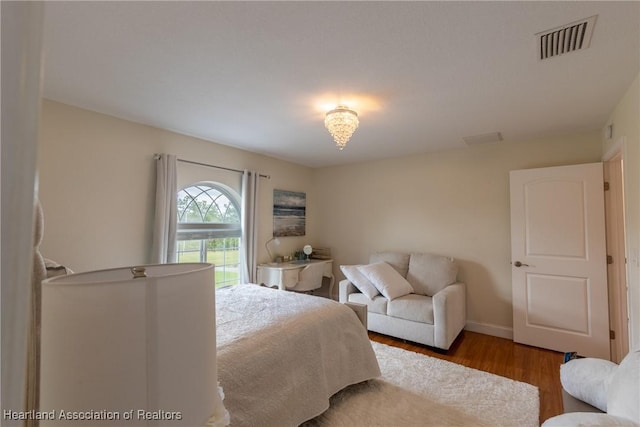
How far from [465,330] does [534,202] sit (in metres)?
1.72

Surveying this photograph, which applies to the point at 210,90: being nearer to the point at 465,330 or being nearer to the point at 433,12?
the point at 433,12

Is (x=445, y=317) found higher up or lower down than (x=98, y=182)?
lower down

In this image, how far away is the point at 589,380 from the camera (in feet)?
4.48

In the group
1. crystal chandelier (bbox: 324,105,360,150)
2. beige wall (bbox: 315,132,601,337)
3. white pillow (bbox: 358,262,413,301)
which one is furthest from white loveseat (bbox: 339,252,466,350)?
crystal chandelier (bbox: 324,105,360,150)

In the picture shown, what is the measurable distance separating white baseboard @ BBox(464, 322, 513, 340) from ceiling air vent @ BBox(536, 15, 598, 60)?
116 inches

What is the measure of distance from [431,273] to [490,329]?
3.04ft

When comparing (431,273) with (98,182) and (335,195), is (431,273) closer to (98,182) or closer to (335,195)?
(335,195)

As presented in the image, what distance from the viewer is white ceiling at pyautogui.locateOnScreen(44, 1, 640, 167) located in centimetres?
138

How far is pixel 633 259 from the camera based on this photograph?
215 cm

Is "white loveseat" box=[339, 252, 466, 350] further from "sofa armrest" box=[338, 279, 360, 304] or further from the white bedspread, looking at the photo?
the white bedspread

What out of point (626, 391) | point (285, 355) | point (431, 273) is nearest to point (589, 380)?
point (626, 391)

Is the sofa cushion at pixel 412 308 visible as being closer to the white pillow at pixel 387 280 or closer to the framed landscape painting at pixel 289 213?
the white pillow at pixel 387 280

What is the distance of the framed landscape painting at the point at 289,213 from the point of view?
4363 millimetres

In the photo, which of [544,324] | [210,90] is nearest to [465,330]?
[544,324]
